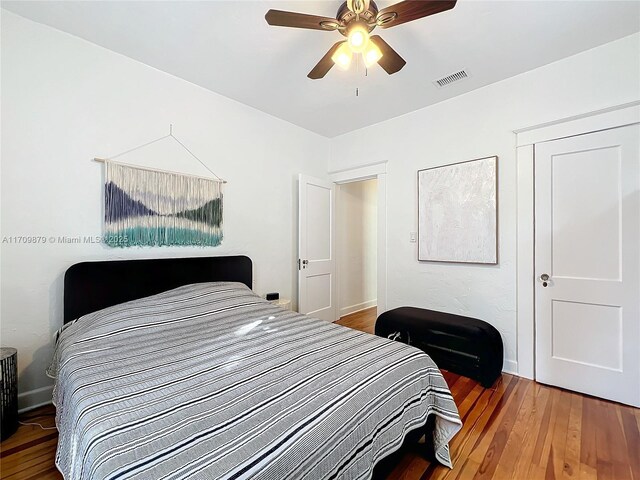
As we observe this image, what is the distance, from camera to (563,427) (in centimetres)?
182

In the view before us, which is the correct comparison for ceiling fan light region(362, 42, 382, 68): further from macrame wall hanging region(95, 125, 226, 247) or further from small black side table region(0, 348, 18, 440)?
small black side table region(0, 348, 18, 440)

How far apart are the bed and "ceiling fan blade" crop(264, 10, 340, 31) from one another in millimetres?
1850

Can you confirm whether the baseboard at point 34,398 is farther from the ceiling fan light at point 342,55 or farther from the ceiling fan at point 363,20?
the ceiling fan light at point 342,55

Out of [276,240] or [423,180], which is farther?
[276,240]

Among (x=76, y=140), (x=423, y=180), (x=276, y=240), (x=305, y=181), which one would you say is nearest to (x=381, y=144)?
(x=423, y=180)

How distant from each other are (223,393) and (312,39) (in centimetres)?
237

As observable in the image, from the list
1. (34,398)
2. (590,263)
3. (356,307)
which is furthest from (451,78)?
(34,398)

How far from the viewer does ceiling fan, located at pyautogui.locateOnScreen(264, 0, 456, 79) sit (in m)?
1.50

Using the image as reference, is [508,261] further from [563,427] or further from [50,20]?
[50,20]

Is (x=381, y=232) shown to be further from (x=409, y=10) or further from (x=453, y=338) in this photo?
(x=409, y=10)

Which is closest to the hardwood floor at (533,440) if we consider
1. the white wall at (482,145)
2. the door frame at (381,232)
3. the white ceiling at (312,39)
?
the white wall at (482,145)

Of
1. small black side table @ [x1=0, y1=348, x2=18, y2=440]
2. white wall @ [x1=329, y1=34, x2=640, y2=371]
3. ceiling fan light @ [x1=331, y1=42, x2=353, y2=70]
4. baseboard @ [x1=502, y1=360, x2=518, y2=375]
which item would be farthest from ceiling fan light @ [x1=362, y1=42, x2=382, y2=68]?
small black side table @ [x1=0, y1=348, x2=18, y2=440]

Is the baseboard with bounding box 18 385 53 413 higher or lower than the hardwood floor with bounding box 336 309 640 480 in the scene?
higher

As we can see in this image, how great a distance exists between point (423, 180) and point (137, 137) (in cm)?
288
